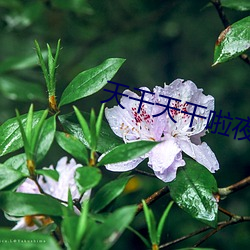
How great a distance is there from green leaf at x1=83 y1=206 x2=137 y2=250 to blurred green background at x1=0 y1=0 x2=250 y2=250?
132cm

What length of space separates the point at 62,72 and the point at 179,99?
5.64ft

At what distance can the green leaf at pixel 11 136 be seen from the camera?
1155 mm

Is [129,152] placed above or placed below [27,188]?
above

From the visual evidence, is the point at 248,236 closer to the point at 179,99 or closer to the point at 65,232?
the point at 179,99

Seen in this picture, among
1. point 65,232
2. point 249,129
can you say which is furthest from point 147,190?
point 65,232

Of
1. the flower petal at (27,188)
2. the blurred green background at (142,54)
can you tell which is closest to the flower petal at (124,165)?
the flower petal at (27,188)

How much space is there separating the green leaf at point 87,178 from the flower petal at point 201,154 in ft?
0.99

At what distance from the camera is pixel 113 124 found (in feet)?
4.01

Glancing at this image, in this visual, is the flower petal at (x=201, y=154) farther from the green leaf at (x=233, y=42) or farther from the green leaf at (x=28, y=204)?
the green leaf at (x=28, y=204)

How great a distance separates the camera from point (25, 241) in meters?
0.79

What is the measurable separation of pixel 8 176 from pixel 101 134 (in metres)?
0.23

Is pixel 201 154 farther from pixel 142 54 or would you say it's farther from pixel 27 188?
pixel 142 54

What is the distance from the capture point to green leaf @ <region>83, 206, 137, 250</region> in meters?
0.80

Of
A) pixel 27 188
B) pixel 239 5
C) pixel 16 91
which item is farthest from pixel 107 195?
pixel 16 91
